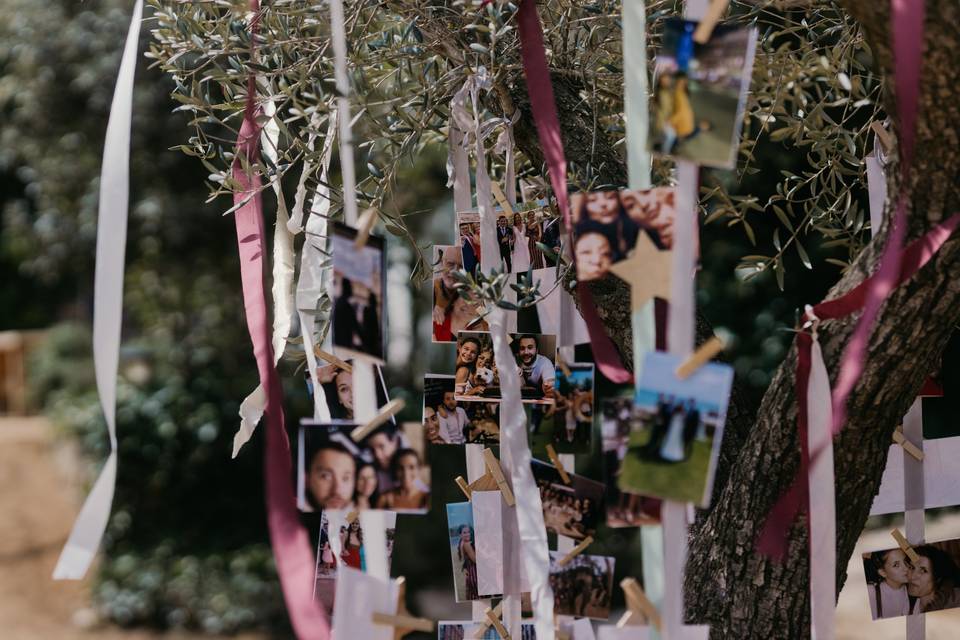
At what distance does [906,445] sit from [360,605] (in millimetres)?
826

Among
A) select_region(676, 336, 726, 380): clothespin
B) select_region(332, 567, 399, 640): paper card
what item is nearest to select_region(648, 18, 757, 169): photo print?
select_region(676, 336, 726, 380): clothespin

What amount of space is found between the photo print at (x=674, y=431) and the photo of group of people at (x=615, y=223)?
0.39ft

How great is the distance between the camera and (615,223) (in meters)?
0.93

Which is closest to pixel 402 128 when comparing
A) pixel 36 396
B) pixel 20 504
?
pixel 20 504

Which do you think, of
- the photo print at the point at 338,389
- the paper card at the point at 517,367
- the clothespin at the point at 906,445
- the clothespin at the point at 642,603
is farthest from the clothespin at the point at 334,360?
the clothespin at the point at 906,445

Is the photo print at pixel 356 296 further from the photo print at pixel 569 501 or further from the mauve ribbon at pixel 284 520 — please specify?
the photo print at pixel 569 501

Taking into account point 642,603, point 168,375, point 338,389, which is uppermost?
point 168,375

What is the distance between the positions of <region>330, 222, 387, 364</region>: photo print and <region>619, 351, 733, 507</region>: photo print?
28 centimetres

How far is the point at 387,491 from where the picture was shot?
0.96m

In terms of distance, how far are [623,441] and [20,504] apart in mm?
6710

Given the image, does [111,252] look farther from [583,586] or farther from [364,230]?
[583,586]

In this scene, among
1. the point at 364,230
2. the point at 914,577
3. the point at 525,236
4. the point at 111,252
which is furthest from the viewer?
the point at 525,236

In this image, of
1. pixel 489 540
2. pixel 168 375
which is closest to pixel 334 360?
pixel 489 540

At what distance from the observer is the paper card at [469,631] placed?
1.32 metres
